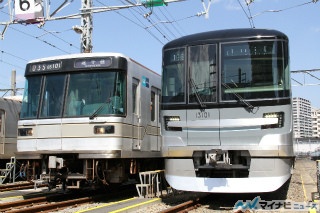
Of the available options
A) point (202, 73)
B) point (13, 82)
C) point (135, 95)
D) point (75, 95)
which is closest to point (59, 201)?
point (75, 95)

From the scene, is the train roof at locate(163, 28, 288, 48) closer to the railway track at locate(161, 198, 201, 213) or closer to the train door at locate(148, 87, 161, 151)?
the train door at locate(148, 87, 161, 151)

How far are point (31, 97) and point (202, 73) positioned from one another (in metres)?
4.40

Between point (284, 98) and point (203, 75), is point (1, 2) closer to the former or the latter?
point (203, 75)

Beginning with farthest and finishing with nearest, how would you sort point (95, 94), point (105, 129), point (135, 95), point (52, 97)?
point (135, 95) → point (52, 97) → point (95, 94) → point (105, 129)

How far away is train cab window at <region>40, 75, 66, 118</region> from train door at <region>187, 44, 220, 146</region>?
10.7 feet

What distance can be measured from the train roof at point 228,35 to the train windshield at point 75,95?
5.33 ft

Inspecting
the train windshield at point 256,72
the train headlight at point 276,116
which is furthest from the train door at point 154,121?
the train headlight at point 276,116

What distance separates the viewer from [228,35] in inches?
356

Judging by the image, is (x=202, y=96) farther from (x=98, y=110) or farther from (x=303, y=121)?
(x=303, y=121)

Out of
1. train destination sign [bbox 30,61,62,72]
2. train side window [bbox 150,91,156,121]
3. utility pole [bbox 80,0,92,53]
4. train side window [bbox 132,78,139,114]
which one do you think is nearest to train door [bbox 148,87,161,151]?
train side window [bbox 150,91,156,121]

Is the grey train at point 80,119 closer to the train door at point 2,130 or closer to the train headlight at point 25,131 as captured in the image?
the train headlight at point 25,131

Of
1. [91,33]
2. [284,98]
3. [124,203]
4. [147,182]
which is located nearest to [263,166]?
[284,98]

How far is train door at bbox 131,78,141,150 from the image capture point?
421 inches

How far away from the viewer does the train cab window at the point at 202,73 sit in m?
8.94
